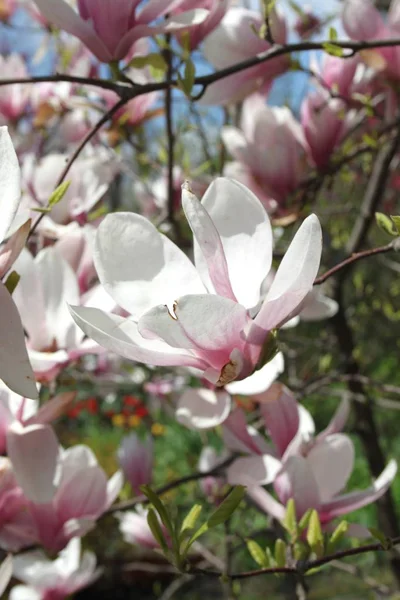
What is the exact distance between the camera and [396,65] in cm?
88

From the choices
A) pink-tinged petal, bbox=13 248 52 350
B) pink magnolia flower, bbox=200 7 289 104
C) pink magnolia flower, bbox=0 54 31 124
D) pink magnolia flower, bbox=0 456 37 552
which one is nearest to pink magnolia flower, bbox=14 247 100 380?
pink-tinged petal, bbox=13 248 52 350

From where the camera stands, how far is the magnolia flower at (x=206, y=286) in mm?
377

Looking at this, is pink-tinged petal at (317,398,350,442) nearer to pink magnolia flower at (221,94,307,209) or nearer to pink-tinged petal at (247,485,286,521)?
pink-tinged petal at (247,485,286,521)

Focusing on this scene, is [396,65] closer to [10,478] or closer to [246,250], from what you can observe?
[246,250]

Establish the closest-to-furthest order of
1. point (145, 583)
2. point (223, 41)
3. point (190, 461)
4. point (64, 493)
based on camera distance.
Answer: point (64, 493)
point (223, 41)
point (190, 461)
point (145, 583)

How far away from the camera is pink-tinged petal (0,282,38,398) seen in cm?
36

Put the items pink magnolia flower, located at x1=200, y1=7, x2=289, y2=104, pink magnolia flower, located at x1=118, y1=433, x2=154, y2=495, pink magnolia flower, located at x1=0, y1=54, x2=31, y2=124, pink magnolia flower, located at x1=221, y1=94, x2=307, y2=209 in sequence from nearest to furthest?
pink magnolia flower, located at x1=200, y1=7, x2=289, y2=104 → pink magnolia flower, located at x1=221, y1=94, x2=307, y2=209 → pink magnolia flower, located at x1=118, y1=433, x2=154, y2=495 → pink magnolia flower, located at x1=0, y1=54, x2=31, y2=124

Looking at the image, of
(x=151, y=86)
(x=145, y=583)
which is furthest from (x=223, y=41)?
(x=145, y=583)

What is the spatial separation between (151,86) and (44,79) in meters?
0.09

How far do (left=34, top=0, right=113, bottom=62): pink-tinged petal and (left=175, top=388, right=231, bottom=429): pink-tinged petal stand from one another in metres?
0.36

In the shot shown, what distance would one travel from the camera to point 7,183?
1.19 ft

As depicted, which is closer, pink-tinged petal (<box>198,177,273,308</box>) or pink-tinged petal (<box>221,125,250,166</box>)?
pink-tinged petal (<box>198,177,273,308</box>)

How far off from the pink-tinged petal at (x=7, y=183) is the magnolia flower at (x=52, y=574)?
63 centimetres

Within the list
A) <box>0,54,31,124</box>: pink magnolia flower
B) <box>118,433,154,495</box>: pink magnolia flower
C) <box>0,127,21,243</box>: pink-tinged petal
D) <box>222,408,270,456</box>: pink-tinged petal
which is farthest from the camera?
<box>0,54,31,124</box>: pink magnolia flower
